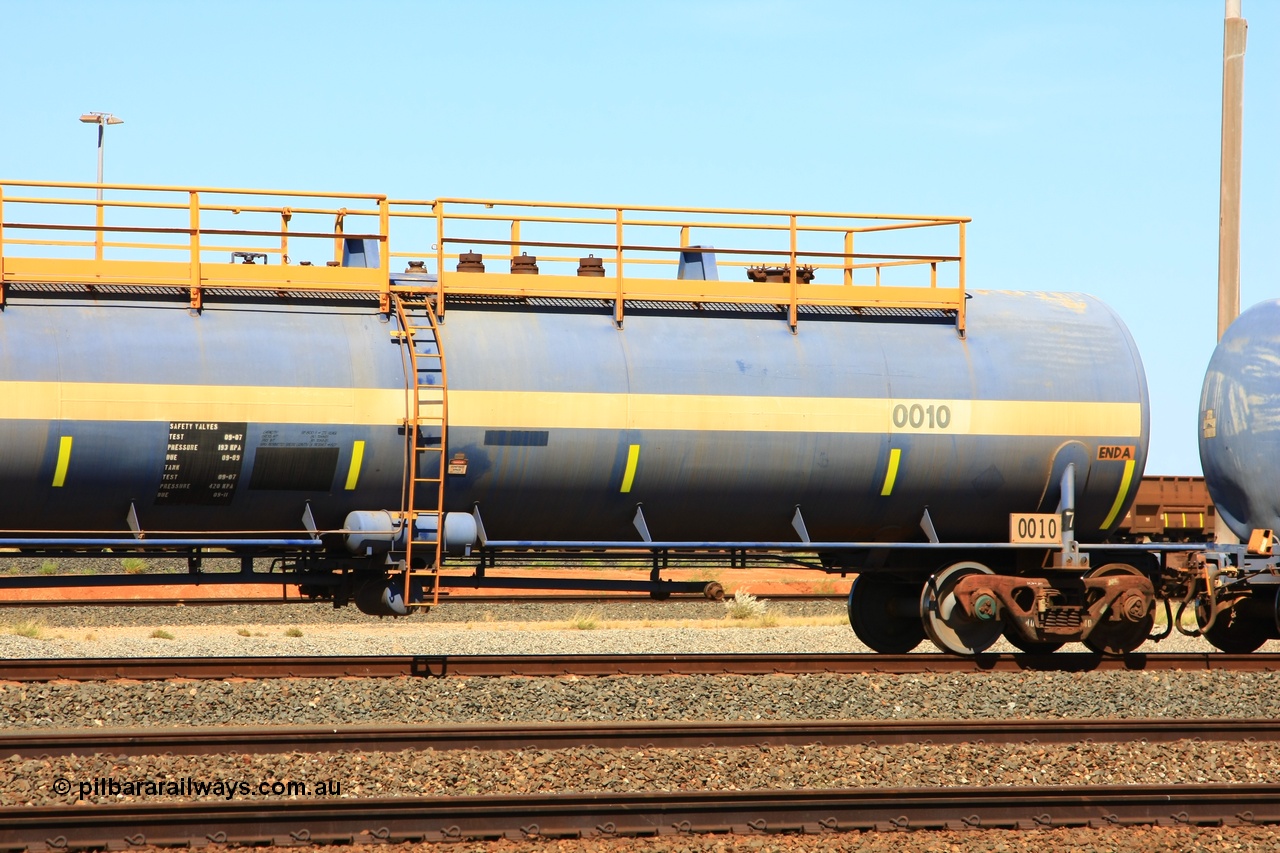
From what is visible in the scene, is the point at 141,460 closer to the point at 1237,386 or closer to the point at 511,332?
the point at 511,332

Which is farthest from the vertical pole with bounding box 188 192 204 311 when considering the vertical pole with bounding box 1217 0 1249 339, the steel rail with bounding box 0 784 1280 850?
the vertical pole with bounding box 1217 0 1249 339

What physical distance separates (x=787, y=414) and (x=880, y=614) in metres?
3.53

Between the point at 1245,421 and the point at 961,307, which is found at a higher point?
the point at 961,307

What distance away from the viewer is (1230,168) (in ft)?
69.0

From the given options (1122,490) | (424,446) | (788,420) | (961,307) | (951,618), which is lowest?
(951,618)

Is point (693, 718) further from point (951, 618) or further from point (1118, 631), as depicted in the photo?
point (1118, 631)

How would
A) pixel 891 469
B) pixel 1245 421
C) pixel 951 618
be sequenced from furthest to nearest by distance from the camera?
pixel 1245 421 < pixel 951 618 < pixel 891 469

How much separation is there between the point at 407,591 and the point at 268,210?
4.24 meters

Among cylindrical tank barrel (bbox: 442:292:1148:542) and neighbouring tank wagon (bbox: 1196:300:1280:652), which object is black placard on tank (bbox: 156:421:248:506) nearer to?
cylindrical tank barrel (bbox: 442:292:1148:542)

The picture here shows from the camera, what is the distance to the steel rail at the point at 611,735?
369 inches

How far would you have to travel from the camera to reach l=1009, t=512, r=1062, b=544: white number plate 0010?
14.6 m

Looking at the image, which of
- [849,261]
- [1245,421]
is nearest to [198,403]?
[849,261]

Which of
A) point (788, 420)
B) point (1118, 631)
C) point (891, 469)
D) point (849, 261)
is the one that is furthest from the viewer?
point (849, 261)

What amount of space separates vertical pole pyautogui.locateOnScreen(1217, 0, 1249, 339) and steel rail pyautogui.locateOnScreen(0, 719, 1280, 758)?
11.4m
